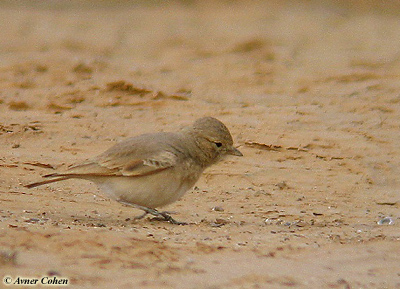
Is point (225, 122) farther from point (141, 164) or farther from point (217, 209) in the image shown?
point (141, 164)

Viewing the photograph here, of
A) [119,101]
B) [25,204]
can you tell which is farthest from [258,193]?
[119,101]

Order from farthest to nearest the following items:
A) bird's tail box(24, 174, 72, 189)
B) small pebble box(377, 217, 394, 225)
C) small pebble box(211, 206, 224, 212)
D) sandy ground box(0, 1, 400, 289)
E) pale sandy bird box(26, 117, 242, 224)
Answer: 1. small pebble box(211, 206, 224, 212)
2. small pebble box(377, 217, 394, 225)
3. bird's tail box(24, 174, 72, 189)
4. pale sandy bird box(26, 117, 242, 224)
5. sandy ground box(0, 1, 400, 289)

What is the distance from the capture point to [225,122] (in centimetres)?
1239

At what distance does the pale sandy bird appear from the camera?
328 inches

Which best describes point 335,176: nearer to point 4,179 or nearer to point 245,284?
point 4,179

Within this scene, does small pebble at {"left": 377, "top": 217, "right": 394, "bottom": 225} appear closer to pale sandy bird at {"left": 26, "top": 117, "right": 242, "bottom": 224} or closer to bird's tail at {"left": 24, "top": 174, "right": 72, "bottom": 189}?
pale sandy bird at {"left": 26, "top": 117, "right": 242, "bottom": 224}

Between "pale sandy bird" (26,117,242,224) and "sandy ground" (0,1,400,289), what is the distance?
295 millimetres

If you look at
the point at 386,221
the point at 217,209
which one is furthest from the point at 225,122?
the point at 386,221

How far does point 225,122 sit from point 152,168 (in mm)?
4203

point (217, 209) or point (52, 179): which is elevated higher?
point (52, 179)

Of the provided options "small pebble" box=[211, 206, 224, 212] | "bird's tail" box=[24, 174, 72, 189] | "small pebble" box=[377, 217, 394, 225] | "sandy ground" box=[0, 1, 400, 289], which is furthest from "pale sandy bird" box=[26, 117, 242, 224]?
"small pebble" box=[377, 217, 394, 225]

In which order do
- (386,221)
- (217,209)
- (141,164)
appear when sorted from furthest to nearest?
(217,209), (386,221), (141,164)

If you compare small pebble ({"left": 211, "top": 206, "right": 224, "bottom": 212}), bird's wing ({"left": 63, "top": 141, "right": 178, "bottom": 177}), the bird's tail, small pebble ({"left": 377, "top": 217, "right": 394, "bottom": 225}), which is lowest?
small pebble ({"left": 211, "top": 206, "right": 224, "bottom": 212})

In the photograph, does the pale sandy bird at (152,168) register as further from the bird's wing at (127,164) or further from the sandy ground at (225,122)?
the sandy ground at (225,122)
